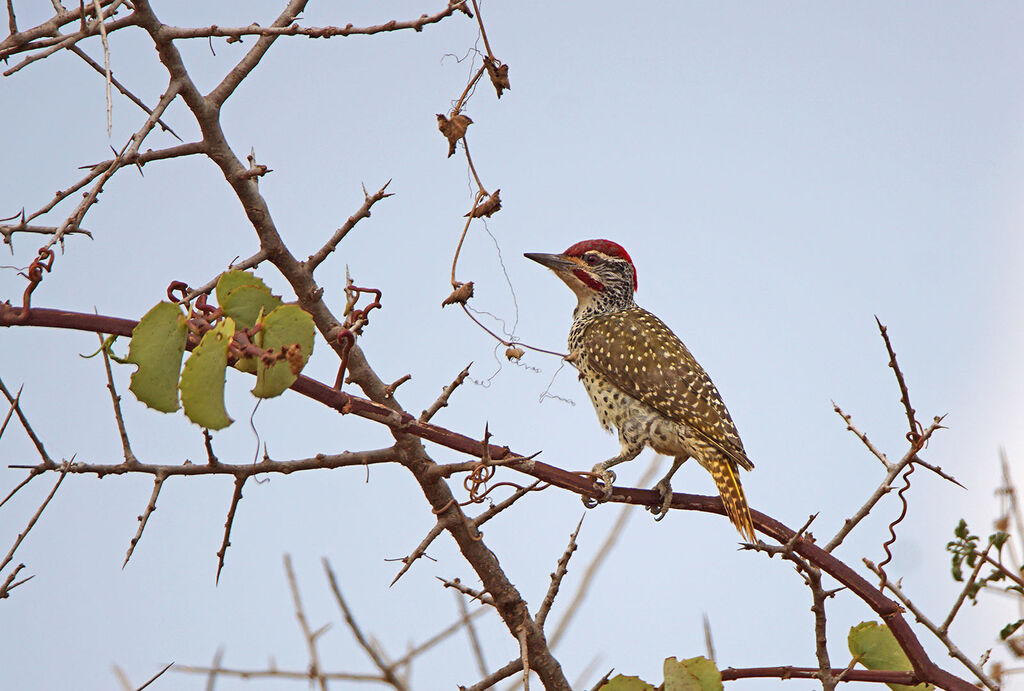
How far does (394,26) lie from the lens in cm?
216

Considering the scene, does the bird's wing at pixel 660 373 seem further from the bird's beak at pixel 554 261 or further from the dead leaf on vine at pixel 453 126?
the dead leaf on vine at pixel 453 126

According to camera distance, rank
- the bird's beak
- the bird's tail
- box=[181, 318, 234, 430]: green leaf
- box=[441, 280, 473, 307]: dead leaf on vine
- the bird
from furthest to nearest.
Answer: the bird's beak → the bird → the bird's tail → box=[441, 280, 473, 307]: dead leaf on vine → box=[181, 318, 234, 430]: green leaf

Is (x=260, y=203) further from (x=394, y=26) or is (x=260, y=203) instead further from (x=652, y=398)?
(x=652, y=398)

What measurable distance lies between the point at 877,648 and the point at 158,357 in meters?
1.92

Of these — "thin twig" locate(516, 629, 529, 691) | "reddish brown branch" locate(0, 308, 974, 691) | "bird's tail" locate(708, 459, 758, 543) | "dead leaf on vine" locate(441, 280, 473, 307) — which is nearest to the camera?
"reddish brown branch" locate(0, 308, 974, 691)

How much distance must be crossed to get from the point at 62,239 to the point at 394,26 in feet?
2.70

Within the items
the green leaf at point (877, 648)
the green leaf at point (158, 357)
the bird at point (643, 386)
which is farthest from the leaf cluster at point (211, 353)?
the bird at point (643, 386)

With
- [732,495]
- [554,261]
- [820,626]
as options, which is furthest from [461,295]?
[554,261]

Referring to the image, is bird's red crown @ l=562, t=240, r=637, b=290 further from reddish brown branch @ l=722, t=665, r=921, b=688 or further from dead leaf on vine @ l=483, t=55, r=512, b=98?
reddish brown branch @ l=722, t=665, r=921, b=688

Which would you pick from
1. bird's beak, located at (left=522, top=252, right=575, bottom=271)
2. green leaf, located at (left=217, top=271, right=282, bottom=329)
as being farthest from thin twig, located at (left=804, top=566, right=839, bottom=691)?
bird's beak, located at (left=522, top=252, right=575, bottom=271)

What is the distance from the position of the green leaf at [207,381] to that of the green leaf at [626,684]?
3.56ft

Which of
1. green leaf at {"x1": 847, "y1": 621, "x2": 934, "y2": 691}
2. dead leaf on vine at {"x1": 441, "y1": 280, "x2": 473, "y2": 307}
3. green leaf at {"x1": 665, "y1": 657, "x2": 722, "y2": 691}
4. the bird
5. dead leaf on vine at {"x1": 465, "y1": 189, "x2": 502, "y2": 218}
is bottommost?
green leaf at {"x1": 665, "y1": 657, "x2": 722, "y2": 691}

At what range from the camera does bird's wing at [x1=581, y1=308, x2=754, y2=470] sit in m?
4.22

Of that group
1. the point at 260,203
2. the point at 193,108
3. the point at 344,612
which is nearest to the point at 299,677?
the point at 344,612
